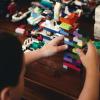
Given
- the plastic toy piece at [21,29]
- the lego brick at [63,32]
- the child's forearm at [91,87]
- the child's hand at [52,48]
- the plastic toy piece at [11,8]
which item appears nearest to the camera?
the child's forearm at [91,87]

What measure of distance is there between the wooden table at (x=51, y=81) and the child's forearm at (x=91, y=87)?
0.08 meters

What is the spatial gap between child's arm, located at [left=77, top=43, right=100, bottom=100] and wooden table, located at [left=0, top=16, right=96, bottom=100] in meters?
0.08

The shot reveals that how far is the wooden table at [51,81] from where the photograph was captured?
3.51 ft

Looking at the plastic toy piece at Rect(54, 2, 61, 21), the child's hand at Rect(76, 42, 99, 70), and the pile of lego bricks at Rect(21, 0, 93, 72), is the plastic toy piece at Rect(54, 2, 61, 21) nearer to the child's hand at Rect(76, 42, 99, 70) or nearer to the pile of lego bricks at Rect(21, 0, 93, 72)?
the pile of lego bricks at Rect(21, 0, 93, 72)

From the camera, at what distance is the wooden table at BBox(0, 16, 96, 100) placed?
1.07 m

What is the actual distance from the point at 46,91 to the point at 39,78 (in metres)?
0.06

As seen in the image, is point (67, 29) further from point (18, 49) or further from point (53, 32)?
point (18, 49)

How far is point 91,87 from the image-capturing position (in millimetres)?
970

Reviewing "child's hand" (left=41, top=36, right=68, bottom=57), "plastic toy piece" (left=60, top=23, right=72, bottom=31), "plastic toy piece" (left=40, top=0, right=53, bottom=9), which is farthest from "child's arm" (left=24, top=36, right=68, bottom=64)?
"plastic toy piece" (left=40, top=0, right=53, bottom=9)

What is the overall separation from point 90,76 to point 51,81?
0.57ft

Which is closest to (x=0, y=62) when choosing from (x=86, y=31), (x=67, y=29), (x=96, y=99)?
(x=96, y=99)

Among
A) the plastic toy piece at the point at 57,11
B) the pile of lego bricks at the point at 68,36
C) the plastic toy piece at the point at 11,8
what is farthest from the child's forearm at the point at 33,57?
the plastic toy piece at the point at 11,8

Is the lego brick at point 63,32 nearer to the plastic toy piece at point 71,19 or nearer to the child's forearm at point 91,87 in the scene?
the plastic toy piece at point 71,19

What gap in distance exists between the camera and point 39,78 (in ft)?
3.70
